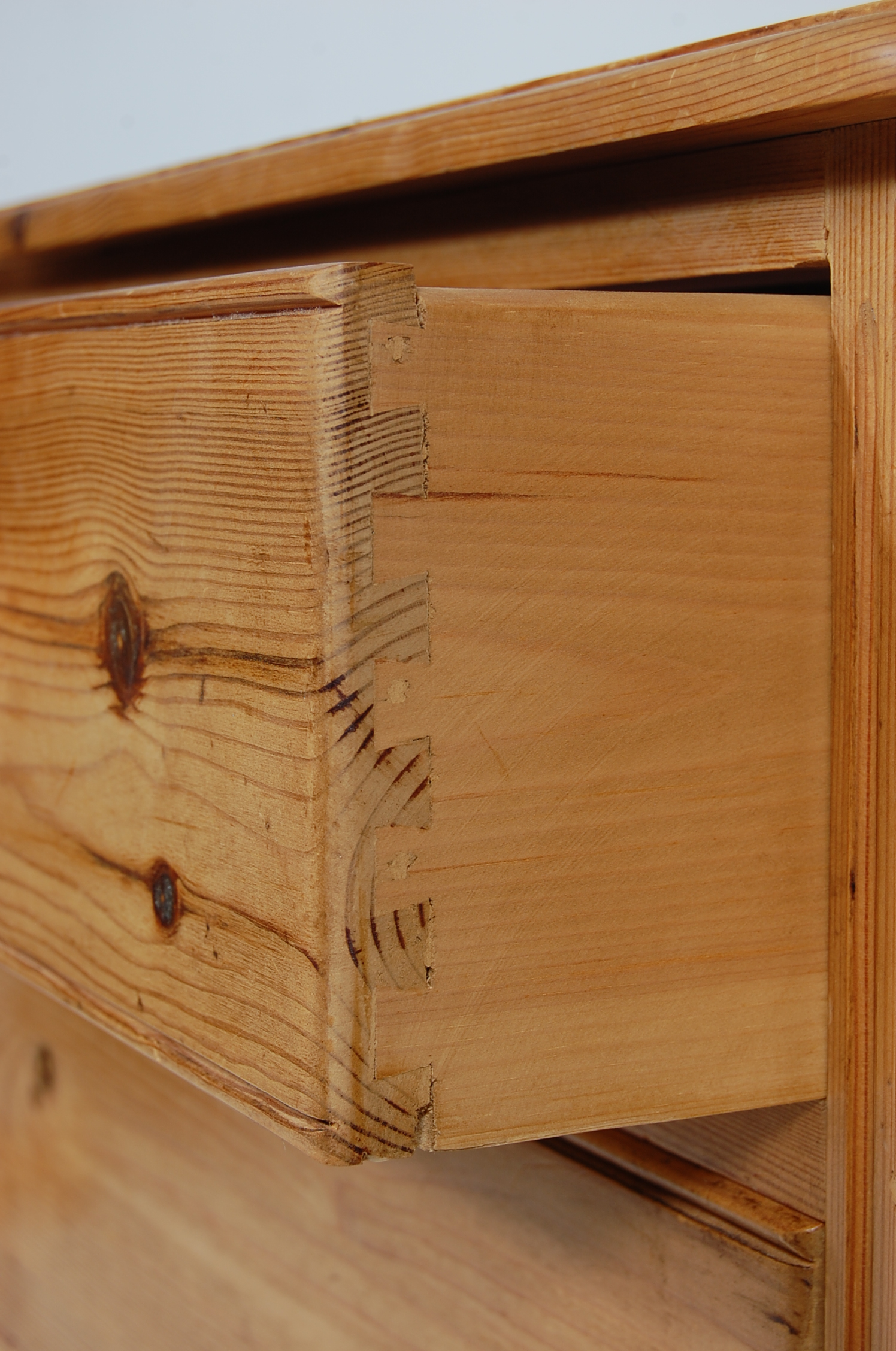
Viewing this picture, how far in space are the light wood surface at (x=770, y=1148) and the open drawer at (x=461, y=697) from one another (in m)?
0.02

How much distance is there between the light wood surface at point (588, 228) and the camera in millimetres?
438

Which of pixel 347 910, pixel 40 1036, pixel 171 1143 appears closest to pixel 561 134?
pixel 347 910

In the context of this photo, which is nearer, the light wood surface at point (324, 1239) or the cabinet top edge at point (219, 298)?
the cabinet top edge at point (219, 298)

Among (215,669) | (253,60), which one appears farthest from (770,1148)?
(253,60)

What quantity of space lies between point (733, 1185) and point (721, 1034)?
0.10 meters

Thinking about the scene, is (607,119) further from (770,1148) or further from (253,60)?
(253,60)

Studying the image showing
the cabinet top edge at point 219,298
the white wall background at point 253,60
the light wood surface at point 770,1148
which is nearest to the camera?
the cabinet top edge at point 219,298

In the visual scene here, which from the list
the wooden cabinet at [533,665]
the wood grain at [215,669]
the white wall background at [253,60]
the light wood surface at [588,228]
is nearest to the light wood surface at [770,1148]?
the wooden cabinet at [533,665]

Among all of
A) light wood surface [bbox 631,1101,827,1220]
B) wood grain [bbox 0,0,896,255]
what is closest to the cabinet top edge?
wood grain [bbox 0,0,896,255]

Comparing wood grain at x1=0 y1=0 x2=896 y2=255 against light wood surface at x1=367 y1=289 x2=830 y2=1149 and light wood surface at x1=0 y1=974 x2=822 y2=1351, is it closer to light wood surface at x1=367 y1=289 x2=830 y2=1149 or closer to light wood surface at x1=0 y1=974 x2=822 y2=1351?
light wood surface at x1=367 y1=289 x2=830 y2=1149

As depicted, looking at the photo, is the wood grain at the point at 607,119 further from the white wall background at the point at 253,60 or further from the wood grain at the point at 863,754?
the white wall background at the point at 253,60

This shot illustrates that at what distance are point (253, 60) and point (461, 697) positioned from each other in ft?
2.81

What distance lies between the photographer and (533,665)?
38 cm

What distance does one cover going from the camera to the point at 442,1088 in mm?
378
